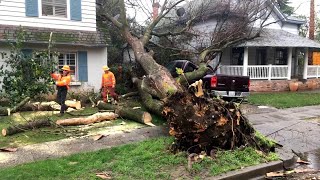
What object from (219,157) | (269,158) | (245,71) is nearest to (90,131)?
(219,157)

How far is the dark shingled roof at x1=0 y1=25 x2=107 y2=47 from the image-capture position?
40.3ft

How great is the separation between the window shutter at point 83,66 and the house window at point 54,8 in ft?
6.21

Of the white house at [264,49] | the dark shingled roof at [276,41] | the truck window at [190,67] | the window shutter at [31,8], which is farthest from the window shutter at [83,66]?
the dark shingled roof at [276,41]

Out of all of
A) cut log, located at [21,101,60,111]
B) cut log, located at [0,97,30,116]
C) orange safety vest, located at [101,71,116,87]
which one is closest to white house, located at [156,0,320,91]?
orange safety vest, located at [101,71,116,87]

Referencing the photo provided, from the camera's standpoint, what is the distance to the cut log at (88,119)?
866cm

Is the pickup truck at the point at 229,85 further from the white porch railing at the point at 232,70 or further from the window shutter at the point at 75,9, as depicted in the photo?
the white porch railing at the point at 232,70

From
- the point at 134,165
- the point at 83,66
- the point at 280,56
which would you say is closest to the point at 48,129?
the point at 134,165

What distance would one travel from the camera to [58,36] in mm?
13273

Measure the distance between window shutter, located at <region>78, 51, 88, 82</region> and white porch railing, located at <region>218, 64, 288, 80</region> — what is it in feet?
33.7

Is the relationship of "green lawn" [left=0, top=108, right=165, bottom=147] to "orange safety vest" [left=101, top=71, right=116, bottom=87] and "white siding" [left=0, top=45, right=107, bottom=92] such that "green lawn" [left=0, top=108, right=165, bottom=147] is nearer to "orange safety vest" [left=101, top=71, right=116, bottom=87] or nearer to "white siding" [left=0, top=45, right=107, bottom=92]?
"orange safety vest" [left=101, top=71, right=116, bottom=87]

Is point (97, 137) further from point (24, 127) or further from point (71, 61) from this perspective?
point (71, 61)

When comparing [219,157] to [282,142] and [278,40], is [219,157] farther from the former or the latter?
[278,40]

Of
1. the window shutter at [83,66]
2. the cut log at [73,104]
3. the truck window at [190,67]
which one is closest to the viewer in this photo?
the cut log at [73,104]

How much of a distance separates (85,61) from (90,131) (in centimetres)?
651
